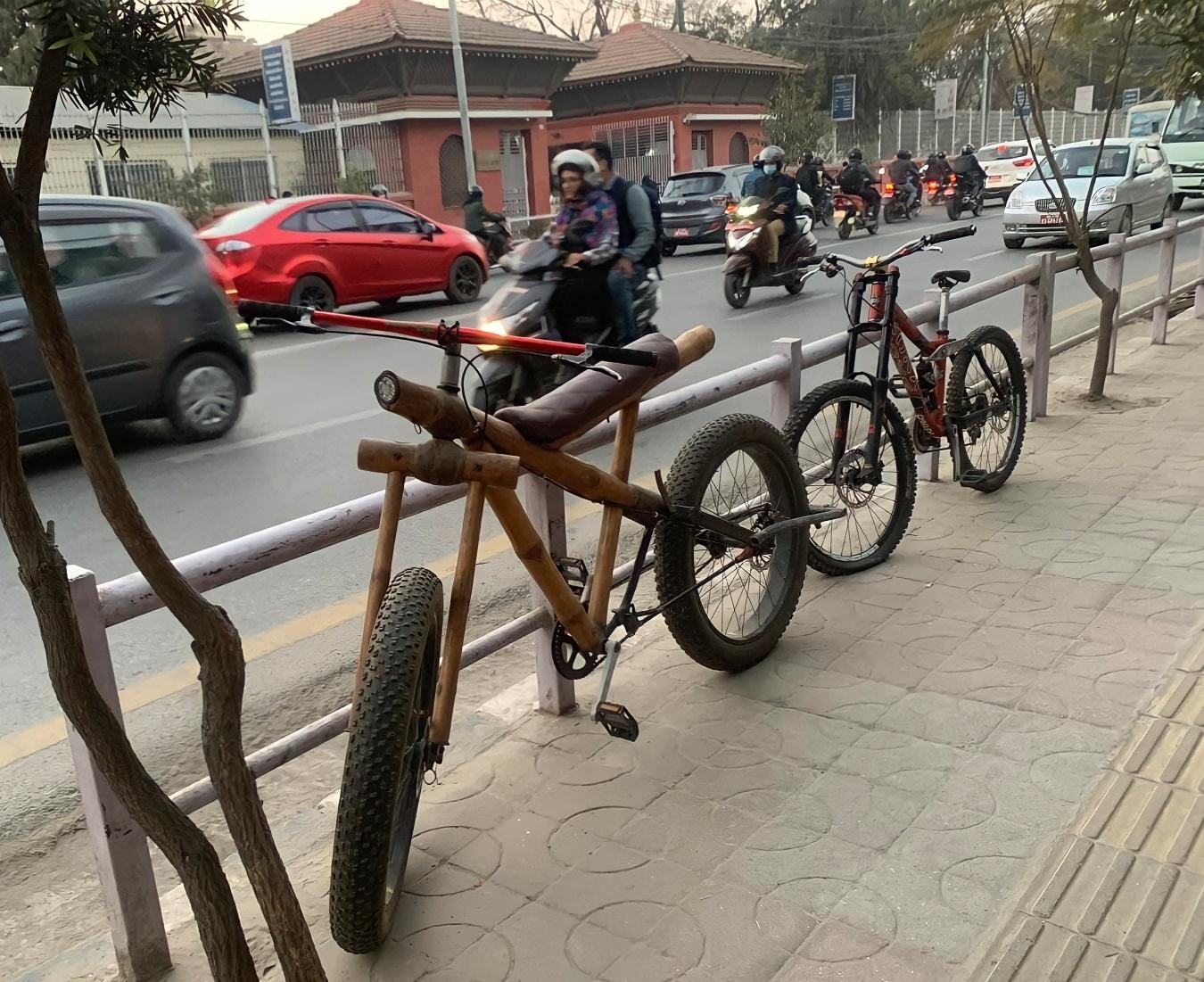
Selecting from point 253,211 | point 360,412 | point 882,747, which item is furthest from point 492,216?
point 882,747

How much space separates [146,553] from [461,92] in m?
24.7

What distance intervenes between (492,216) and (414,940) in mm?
18342

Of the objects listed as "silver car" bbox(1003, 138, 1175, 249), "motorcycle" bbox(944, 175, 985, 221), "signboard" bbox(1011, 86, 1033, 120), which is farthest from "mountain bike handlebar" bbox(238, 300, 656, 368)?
"motorcycle" bbox(944, 175, 985, 221)

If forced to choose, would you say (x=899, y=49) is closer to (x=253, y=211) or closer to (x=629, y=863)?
(x=253, y=211)

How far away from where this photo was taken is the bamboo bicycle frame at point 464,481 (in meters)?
2.45

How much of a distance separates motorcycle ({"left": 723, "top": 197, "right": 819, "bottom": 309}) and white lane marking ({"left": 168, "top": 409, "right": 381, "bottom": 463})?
19.3 ft

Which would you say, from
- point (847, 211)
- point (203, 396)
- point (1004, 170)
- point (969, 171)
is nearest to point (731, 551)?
point (203, 396)

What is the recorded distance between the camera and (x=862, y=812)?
2.98 meters

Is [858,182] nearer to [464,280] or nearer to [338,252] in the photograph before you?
[464,280]

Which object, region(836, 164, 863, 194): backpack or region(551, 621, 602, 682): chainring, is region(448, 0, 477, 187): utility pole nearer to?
region(836, 164, 863, 194): backpack

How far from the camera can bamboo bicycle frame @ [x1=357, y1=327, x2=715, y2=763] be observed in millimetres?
2453

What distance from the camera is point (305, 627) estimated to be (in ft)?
15.7

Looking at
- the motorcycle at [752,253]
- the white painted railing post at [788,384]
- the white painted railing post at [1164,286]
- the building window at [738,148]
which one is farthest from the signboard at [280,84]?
the white painted railing post at [788,384]

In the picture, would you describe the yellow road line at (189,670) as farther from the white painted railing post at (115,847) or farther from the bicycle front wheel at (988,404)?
the bicycle front wheel at (988,404)
